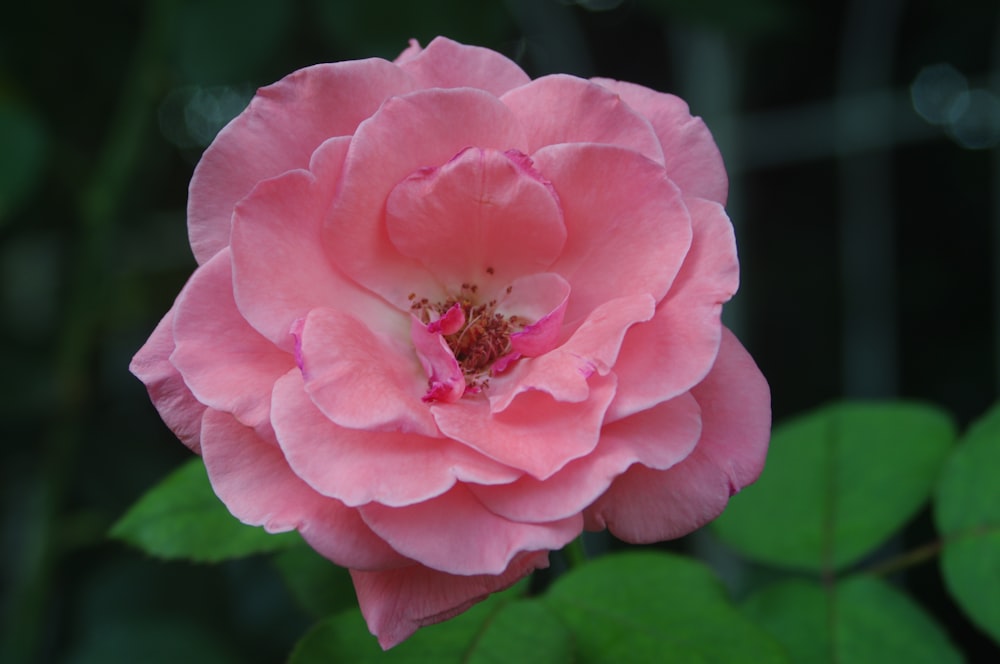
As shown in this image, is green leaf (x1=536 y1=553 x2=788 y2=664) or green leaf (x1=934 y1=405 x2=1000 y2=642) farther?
green leaf (x1=934 y1=405 x2=1000 y2=642)

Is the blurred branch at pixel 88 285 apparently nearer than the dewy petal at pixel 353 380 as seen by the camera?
No

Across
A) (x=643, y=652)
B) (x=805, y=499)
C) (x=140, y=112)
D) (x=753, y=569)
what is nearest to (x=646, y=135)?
(x=643, y=652)

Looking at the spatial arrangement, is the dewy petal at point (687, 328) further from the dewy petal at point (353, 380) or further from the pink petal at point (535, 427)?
the dewy petal at point (353, 380)

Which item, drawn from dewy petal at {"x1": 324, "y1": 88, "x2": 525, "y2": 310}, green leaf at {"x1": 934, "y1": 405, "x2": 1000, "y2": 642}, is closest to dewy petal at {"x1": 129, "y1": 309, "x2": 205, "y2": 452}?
dewy petal at {"x1": 324, "y1": 88, "x2": 525, "y2": 310}

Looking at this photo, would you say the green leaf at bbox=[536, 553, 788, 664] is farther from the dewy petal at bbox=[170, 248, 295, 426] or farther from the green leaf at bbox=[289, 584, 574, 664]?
the dewy petal at bbox=[170, 248, 295, 426]

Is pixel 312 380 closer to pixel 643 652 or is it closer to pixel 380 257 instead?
pixel 380 257

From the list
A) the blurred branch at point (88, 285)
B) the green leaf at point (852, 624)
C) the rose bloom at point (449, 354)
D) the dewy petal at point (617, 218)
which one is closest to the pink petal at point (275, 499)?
the rose bloom at point (449, 354)
